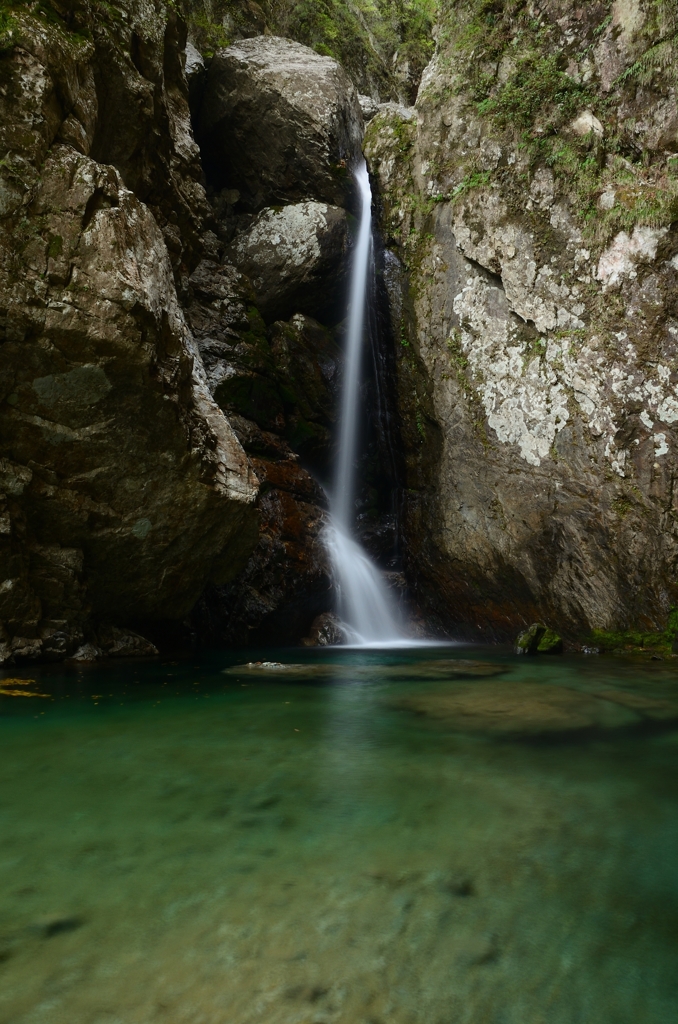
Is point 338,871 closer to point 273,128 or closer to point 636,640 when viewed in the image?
point 636,640

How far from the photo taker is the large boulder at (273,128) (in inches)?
547

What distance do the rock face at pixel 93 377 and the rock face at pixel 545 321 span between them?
4.37 metres

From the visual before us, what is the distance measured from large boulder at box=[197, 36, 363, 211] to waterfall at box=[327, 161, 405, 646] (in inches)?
42.3

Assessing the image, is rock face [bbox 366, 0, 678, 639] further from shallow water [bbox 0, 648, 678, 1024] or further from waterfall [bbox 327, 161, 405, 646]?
shallow water [bbox 0, 648, 678, 1024]

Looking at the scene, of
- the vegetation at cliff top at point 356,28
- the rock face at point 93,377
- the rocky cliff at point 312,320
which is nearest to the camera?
the rock face at point 93,377

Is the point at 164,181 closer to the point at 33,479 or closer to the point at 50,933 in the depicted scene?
the point at 33,479

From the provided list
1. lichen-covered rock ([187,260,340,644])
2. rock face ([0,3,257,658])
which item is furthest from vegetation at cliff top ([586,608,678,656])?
rock face ([0,3,257,658])

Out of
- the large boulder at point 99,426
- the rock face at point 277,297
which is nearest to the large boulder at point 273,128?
the rock face at point 277,297

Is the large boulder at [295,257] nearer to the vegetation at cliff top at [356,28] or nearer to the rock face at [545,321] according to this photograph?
the rock face at [545,321]

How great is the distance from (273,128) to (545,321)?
8.12m

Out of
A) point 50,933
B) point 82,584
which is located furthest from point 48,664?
point 50,933

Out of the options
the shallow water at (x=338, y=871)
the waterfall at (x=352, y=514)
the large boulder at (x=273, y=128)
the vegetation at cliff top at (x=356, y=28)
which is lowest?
the shallow water at (x=338, y=871)

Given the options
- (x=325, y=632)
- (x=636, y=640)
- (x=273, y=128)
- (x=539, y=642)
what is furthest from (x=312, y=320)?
(x=636, y=640)

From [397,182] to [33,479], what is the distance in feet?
33.1
